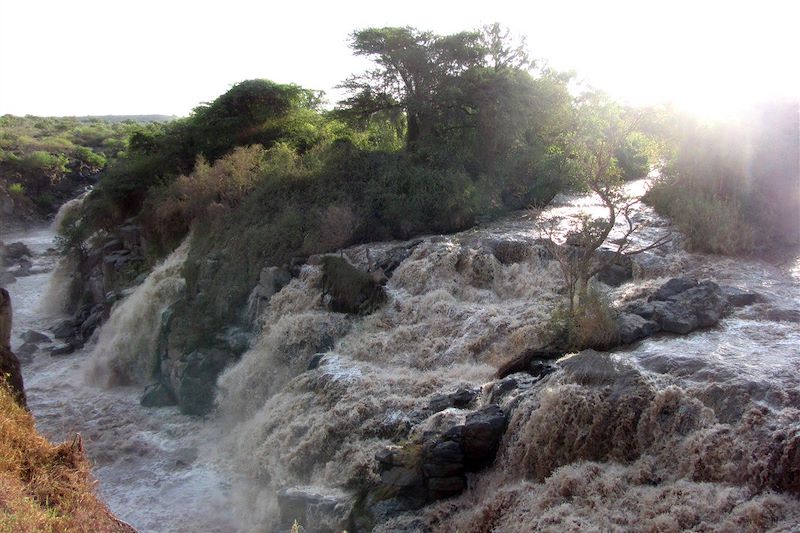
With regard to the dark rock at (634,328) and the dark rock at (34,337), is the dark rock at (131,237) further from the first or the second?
the dark rock at (634,328)

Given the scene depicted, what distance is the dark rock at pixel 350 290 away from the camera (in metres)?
12.2

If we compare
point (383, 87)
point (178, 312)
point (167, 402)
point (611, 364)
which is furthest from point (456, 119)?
point (611, 364)

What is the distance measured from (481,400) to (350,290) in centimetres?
467

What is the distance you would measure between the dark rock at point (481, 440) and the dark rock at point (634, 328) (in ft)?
6.86

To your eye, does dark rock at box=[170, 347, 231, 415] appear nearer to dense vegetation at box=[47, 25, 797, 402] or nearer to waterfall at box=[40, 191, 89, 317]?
dense vegetation at box=[47, 25, 797, 402]

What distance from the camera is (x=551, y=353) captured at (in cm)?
873

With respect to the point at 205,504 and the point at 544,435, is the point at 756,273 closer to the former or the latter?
the point at 544,435

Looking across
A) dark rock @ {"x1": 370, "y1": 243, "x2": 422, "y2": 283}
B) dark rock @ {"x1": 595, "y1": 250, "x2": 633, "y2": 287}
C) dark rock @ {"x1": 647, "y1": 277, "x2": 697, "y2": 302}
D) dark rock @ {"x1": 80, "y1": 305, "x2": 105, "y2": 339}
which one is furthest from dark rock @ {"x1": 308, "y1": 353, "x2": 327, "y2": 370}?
dark rock @ {"x1": 80, "y1": 305, "x2": 105, "y2": 339}

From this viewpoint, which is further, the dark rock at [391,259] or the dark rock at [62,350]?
the dark rock at [62,350]

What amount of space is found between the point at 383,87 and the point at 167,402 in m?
9.67

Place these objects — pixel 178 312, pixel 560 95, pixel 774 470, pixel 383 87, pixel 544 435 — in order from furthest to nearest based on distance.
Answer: pixel 383 87
pixel 560 95
pixel 178 312
pixel 544 435
pixel 774 470

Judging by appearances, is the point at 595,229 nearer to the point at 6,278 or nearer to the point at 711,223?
the point at 711,223

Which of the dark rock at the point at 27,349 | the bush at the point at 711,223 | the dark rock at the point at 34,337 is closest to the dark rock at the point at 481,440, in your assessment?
the bush at the point at 711,223

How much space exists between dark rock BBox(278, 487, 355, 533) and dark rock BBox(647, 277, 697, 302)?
4813 millimetres
